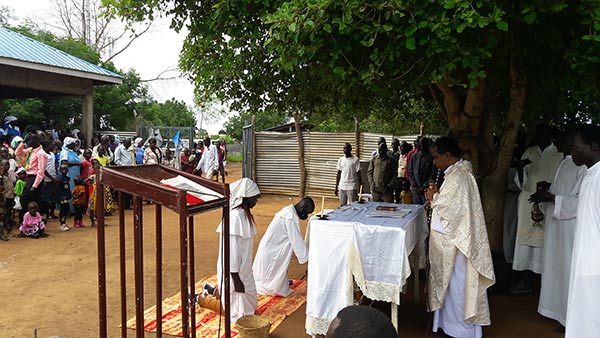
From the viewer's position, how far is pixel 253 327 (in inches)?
175

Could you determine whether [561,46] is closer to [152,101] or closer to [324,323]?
[324,323]

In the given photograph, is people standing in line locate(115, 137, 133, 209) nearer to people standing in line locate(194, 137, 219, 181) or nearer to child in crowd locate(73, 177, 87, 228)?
child in crowd locate(73, 177, 87, 228)

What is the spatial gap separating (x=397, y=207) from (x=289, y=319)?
1.85 meters

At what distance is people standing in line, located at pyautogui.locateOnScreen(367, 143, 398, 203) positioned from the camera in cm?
1042

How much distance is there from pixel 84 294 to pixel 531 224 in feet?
18.5

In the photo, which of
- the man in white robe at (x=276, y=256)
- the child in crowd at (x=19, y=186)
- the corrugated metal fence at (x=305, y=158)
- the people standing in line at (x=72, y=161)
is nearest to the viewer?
the man in white robe at (x=276, y=256)

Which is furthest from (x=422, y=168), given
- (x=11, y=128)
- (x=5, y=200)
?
(x=11, y=128)

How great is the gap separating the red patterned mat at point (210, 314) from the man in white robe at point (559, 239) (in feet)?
9.06

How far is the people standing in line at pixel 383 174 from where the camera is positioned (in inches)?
410

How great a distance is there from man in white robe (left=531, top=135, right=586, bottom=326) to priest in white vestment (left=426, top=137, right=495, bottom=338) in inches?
39.3

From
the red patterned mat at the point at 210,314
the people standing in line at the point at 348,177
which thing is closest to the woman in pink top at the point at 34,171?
the red patterned mat at the point at 210,314

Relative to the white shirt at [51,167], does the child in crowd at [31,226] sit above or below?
below

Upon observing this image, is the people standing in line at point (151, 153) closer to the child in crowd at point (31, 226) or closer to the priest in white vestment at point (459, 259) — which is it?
the child in crowd at point (31, 226)

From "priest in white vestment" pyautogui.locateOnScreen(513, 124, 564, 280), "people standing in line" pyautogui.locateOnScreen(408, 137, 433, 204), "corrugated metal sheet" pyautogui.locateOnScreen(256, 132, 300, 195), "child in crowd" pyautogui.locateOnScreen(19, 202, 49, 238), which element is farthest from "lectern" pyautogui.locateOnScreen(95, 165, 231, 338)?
"corrugated metal sheet" pyautogui.locateOnScreen(256, 132, 300, 195)
